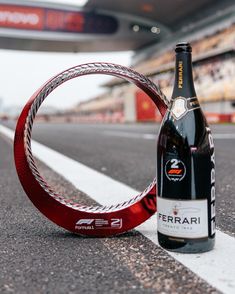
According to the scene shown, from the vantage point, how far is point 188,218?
4.54 ft

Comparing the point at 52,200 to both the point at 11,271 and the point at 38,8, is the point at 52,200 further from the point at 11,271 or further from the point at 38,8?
the point at 38,8

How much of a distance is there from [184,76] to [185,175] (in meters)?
0.34

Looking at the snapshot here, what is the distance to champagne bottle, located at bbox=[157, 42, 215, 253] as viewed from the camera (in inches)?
54.6

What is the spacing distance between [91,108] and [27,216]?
5189 centimetres

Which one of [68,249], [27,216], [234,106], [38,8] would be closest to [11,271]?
[68,249]

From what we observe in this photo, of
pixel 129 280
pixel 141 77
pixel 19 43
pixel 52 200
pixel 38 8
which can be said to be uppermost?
pixel 38 8

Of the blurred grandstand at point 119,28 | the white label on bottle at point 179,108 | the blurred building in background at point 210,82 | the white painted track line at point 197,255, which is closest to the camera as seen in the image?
the white painted track line at point 197,255

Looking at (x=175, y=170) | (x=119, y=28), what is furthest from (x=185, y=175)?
(x=119, y=28)

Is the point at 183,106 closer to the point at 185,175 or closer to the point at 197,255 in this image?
the point at 185,175

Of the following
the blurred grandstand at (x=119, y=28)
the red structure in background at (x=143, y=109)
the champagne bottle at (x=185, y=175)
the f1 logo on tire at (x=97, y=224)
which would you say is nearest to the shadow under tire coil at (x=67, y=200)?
the f1 logo on tire at (x=97, y=224)

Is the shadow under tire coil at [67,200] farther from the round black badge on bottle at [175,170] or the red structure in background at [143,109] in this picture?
the red structure in background at [143,109]

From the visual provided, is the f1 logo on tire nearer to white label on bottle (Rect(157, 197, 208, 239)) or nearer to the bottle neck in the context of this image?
white label on bottle (Rect(157, 197, 208, 239))

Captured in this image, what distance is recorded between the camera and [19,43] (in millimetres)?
50406

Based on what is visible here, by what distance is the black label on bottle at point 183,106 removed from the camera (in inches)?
58.6
